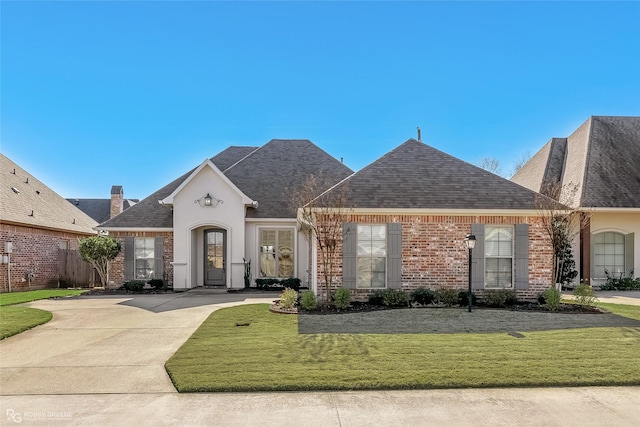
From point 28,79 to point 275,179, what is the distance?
933cm

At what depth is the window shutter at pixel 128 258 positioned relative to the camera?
49.9ft

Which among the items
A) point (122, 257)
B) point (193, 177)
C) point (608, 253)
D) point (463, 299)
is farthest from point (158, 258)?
point (608, 253)

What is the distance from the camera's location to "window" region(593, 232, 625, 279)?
50.6 feet

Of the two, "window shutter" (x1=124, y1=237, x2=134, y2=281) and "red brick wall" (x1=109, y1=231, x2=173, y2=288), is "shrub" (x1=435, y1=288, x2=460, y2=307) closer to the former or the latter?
"red brick wall" (x1=109, y1=231, x2=173, y2=288)

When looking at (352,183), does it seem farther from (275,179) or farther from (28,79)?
(28,79)

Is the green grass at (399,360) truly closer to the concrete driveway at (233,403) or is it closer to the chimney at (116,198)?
the concrete driveway at (233,403)

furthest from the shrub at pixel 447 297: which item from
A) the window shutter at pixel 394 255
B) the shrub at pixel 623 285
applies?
the shrub at pixel 623 285

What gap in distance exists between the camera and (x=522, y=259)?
423 inches

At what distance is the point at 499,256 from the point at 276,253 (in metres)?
8.29

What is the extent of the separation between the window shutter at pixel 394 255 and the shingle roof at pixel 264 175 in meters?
5.83

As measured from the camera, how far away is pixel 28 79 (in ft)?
40.3

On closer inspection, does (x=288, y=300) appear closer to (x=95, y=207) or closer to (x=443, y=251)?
(x=443, y=251)

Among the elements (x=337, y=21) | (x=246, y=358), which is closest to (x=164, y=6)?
(x=337, y=21)

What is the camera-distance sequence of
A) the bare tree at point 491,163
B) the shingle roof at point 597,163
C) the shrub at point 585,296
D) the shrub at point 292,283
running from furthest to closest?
the bare tree at point 491,163, the shingle roof at point 597,163, the shrub at point 292,283, the shrub at point 585,296
